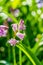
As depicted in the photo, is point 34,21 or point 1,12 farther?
point 34,21

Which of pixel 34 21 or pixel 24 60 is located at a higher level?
pixel 34 21

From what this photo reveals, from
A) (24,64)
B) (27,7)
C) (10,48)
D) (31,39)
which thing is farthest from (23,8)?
(24,64)

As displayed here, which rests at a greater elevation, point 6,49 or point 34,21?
point 34,21

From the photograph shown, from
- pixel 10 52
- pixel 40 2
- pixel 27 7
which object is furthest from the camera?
pixel 40 2

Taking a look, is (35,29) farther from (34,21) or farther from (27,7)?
(27,7)

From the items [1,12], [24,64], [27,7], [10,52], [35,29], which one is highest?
[27,7]

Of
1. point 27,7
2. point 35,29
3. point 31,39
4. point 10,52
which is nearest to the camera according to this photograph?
point 10,52

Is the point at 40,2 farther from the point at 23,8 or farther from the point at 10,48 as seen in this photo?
the point at 10,48

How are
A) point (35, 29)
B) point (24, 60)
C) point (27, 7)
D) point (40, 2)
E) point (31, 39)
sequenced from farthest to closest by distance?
point (40, 2)
point (27, 7)
point (35, 29)
point (31, 39)
point (24, 60)

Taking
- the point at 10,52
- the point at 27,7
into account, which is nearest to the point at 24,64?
the point at 10,52
